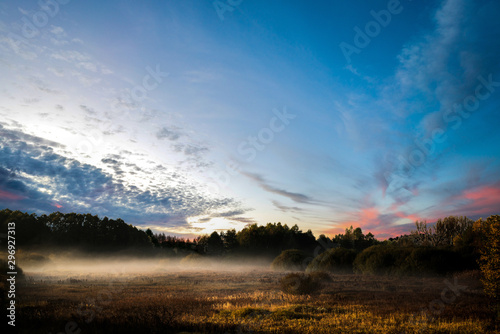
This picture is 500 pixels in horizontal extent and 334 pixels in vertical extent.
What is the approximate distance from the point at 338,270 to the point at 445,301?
82.6 feet

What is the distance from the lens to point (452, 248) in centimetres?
3142

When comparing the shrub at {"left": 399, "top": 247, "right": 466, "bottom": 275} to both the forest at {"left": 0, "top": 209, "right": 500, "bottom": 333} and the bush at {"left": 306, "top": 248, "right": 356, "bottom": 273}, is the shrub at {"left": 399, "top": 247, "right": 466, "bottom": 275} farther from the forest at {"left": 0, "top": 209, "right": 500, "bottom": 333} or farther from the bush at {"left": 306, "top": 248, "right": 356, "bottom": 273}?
the bush at {"left": 306, "top": 248, "right": 356, "bottom": 273}

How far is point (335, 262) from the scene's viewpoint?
40875mm

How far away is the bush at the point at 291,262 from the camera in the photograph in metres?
48.5

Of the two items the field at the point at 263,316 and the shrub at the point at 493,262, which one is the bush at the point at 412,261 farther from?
the shrub at the point at 493,262

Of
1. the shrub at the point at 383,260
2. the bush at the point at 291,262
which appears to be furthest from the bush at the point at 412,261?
the bush at the point at 291,262

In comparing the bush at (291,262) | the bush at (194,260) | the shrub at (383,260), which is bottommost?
the bush at (194,260)

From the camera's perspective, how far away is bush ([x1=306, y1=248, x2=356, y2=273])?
131 ft

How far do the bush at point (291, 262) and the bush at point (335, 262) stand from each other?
249 inches

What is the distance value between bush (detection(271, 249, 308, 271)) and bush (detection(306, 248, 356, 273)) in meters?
6.32

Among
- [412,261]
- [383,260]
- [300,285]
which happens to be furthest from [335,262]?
[300,285]

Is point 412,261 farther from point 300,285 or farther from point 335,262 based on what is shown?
point 300,285

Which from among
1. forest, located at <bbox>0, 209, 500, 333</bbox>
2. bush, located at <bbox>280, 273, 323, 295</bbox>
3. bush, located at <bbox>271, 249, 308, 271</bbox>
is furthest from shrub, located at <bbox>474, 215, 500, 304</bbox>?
bush, located at <bbox>271, 249, 308, 271</bbox>

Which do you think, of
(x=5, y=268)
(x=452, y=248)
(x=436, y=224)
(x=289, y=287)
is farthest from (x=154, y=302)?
(x=436, y=224)
